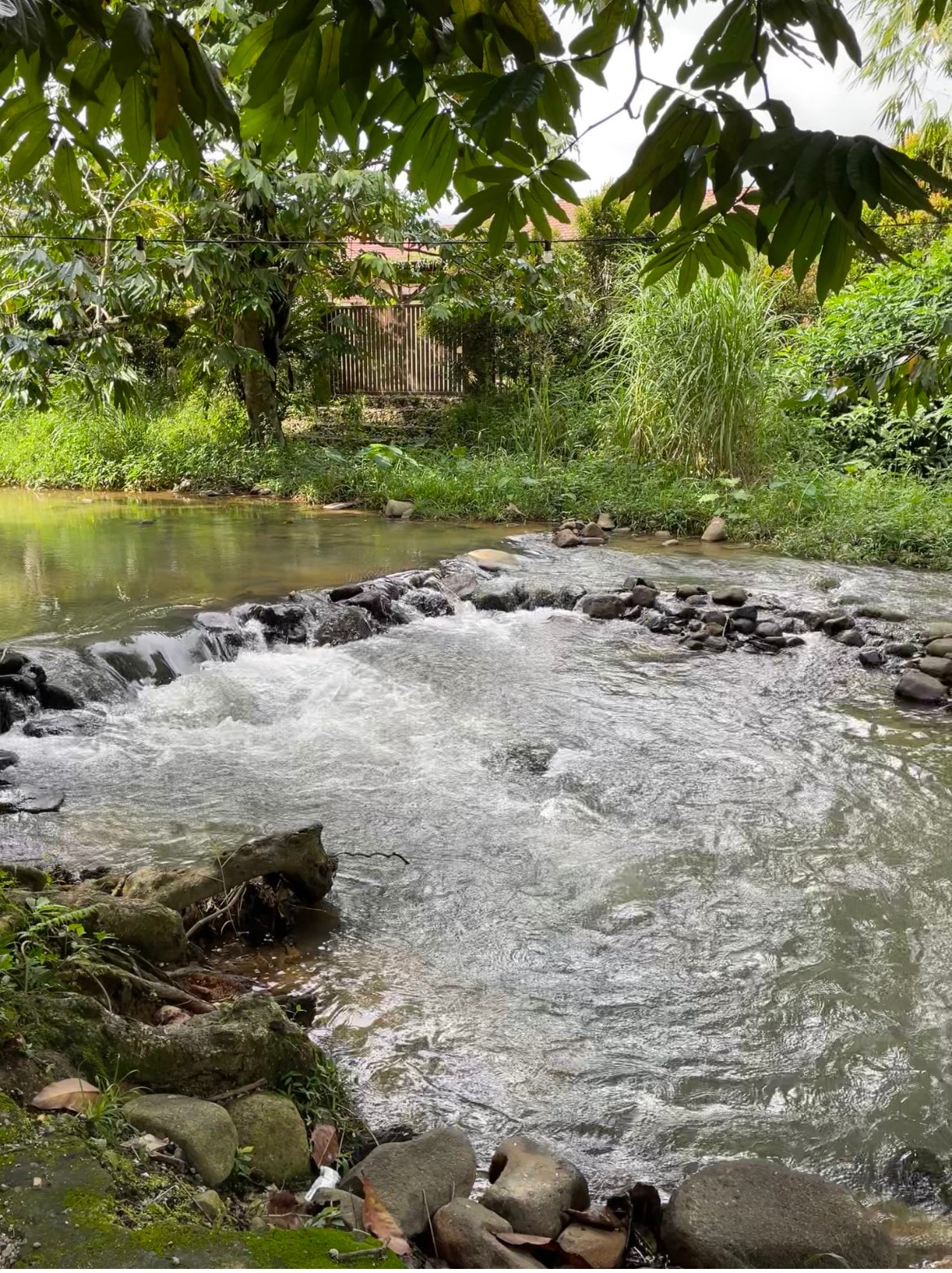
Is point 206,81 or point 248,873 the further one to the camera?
point 248,873

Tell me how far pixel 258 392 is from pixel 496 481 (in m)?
4.35

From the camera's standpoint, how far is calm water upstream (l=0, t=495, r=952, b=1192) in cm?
276

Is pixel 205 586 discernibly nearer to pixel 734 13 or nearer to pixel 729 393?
pixel 729 393

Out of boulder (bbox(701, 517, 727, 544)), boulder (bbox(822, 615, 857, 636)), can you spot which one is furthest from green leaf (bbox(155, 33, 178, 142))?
boulder (bbox(701, 517, 727, 544))

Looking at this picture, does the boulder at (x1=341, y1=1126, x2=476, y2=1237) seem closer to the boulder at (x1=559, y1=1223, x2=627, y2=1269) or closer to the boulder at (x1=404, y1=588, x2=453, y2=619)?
the boulder at (x1=559, y1=1223, x2=627, y2=1269)

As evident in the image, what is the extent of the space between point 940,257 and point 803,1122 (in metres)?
11.1

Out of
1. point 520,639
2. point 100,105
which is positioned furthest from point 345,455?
point 100,105

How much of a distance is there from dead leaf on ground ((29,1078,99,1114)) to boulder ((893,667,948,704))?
17.7 feet

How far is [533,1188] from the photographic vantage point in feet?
7.11

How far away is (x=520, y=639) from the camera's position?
7.70 meters

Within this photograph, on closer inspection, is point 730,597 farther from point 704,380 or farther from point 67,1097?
point 67,1097

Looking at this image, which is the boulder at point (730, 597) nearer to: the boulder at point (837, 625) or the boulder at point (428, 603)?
the boulder at point (837, 625)

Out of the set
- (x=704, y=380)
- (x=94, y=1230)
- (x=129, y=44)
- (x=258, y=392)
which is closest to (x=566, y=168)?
(x=129, y=44)

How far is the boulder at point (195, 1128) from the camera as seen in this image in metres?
1.90
